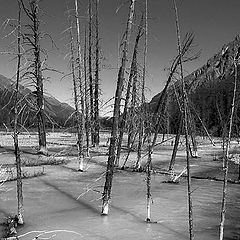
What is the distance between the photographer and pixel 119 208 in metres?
11.5

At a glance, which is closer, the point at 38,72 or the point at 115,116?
the point at 115,116

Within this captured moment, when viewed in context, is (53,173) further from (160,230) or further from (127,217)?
(160,230)

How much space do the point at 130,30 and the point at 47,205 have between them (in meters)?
6.50

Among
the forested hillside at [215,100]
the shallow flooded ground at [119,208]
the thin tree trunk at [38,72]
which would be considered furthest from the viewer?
the thin tree trunk at [38,72]

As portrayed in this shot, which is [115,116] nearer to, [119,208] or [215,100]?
[119,208]

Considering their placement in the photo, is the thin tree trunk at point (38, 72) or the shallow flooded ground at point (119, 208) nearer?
the shallow flooded ground at point (119, 208)

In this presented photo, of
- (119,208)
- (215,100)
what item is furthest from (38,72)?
(119,208)

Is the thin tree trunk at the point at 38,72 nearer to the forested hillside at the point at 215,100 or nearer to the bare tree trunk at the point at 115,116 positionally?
the forested hillside at the point at 215,100

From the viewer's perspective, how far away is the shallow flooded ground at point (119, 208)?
911cm

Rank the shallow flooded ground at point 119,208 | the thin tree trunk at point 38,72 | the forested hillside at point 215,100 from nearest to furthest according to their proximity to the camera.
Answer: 1. the forested hillside at point 215,100
2. the shallow flooded ground at point 119,208
3. the thin tree trunk at point 38,72

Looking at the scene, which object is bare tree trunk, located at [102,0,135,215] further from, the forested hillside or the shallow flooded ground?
the forested hillside

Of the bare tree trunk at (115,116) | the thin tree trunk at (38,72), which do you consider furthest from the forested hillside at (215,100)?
the thin tree trunk at (38,72)

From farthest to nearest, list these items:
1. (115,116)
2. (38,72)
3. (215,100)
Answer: (38,72) → (215,100) → (115,116)

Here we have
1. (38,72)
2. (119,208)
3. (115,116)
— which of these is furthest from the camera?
(38,72)
